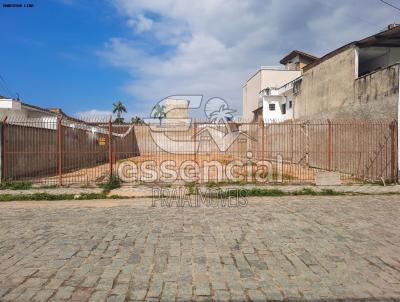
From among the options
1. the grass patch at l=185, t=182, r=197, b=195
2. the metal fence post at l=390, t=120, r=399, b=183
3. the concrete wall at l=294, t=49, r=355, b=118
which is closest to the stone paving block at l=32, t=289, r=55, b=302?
the grass patch at l=185, t=182, r=197, b=195

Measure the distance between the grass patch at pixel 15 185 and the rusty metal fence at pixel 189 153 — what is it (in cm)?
63

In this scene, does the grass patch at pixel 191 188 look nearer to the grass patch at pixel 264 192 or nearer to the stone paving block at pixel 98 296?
the grass patch at pixel 264 192

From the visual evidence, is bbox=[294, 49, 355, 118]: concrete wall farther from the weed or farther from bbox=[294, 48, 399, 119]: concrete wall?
the weed

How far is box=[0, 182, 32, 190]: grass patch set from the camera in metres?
12.4

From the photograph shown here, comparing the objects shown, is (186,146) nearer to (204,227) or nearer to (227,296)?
(204,227)

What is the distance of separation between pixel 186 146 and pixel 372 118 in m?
9.44

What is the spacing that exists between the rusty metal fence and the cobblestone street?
536 cm

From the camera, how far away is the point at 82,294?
155 inches

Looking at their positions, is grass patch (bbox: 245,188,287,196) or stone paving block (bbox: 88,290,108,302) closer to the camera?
stone paving block (bbox: 88,290,108,302)

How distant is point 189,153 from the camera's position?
20.6m

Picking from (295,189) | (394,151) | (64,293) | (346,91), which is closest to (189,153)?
(346,91)

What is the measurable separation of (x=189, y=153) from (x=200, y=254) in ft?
50.3

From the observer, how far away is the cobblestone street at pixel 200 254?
4.03 metres

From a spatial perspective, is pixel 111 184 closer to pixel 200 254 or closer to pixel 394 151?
pixel 200 254
